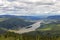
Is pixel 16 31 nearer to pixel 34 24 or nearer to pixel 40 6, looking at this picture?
pixel 34 24

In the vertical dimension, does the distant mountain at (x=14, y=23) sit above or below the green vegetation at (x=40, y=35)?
above

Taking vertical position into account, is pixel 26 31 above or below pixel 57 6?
below

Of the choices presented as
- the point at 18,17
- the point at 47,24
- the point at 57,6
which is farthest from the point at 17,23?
the point at 57,6

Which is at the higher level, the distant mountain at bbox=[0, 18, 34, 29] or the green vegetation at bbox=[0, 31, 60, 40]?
the distant mountain at bbox=[0, 18, 34, 29]

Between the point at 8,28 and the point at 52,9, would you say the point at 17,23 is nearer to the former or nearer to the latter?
the point at 8,28

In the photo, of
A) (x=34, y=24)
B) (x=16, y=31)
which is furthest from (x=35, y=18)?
(x=16, y=31)

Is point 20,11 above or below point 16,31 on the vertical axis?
above
